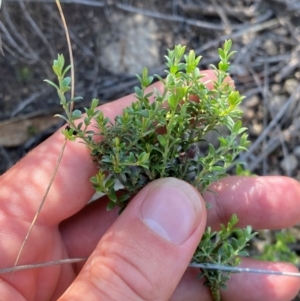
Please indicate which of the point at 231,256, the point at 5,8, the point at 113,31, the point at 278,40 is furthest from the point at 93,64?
the point at 231,256

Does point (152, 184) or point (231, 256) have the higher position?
point (152, 184)

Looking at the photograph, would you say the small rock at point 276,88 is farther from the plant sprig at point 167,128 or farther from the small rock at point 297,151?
the plant sprig at point 167,128

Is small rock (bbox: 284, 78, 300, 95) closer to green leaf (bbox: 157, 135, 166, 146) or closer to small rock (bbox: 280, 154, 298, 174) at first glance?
small rock (bbox: 280, 154, 298, 174)

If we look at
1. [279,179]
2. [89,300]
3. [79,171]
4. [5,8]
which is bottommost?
[279,179]

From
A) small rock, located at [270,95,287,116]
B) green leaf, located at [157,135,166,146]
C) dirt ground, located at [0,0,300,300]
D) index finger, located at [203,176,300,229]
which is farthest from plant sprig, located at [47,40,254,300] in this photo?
small rock, located at [270,95,287,116]

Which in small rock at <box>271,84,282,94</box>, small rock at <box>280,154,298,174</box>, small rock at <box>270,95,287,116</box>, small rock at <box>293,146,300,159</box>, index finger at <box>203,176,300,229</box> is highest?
small rock at <box>271,84,282,94</box>

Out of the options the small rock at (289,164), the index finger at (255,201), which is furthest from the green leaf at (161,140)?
the small rock at (289,164)

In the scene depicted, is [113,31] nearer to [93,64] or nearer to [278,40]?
[93,64]

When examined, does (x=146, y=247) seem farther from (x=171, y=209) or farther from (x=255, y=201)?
(x=255, y=201)
